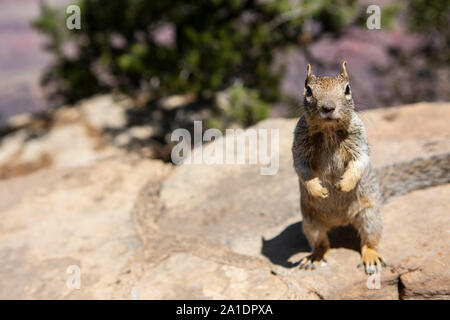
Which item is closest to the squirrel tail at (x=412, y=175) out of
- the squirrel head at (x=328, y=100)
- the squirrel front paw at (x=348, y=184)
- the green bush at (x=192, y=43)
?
the squirrel front paw at (x=348, y=184)

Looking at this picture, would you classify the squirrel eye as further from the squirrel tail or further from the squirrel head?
the squirrel tail

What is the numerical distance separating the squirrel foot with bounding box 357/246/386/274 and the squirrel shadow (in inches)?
10.6

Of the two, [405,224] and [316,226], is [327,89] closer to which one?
[316,226]

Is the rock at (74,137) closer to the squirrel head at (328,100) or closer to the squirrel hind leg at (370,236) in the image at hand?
the squirrel hind leg at (370,236)

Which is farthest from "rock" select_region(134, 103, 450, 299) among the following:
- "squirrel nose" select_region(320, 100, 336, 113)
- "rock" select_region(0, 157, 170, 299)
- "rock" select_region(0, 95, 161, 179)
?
"rock" select_region(0, 95, 161, 179)

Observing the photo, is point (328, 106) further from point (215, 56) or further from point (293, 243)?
point (215, 56)

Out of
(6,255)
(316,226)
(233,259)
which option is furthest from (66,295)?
(316,226)

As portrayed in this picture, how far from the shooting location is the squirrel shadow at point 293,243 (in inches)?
204

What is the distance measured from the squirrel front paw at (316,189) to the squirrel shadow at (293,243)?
3.63 feet

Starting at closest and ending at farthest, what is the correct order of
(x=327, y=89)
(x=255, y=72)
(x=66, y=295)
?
(x=327, y=89) → (x=66, y=295) → (x=255, y=72)

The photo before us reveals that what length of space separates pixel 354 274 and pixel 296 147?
1492 millimetres

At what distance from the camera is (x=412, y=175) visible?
5.50 metres

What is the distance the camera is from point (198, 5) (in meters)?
10.6

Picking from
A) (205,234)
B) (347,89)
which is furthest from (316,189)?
(205,234)
